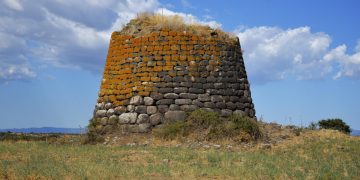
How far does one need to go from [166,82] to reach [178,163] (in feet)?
16.4

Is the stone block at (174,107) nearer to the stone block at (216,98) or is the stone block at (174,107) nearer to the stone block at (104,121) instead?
the stone block at (216,98)

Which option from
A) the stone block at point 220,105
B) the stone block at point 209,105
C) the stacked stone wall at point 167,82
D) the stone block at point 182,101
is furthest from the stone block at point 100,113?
the stone block at point 220,105

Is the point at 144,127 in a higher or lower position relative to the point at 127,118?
lower

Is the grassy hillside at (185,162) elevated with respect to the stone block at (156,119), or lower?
lower

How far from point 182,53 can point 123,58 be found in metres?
1.98

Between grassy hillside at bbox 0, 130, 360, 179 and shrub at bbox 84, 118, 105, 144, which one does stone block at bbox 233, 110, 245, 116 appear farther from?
shrub at bbox 84, 118, 105, 144

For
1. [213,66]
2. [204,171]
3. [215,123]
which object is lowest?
[204,171]

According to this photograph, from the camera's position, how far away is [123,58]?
1421cm

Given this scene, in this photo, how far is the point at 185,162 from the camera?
8.88 metres

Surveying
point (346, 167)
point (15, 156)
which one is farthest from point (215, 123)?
point (15, 156)

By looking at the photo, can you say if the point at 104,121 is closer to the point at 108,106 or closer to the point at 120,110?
the point at 108,106

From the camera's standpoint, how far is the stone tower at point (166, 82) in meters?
13.3

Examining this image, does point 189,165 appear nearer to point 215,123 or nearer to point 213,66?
point 215,123

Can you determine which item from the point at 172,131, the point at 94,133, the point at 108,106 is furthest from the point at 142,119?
the point at 94,133
